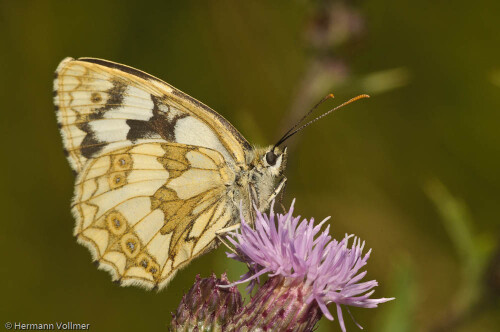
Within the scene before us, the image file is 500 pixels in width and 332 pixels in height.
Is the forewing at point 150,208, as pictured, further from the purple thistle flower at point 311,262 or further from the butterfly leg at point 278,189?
the purple thistle flower at point 311,262

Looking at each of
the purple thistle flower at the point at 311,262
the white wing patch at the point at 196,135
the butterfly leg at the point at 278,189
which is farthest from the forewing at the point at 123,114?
the purple thistle flower at the point at 311,262

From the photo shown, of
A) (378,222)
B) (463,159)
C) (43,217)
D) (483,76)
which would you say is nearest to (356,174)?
(378,222)

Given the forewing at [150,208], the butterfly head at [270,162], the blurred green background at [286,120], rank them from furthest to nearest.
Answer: the blurred green background at [286,120] → the butterfly head at [270,162] → the forewing at [150,208]

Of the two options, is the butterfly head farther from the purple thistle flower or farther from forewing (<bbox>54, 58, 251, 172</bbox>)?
the purple thistle flower

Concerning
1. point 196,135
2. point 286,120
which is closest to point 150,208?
point 196,135

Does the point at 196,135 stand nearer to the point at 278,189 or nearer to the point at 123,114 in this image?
the point at 123,114

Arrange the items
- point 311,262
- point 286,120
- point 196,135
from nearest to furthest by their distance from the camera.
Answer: point 311,262 → point 196,135 → point 286,120
